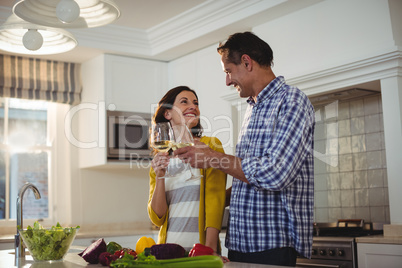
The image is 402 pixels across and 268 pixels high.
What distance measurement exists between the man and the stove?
1283mm

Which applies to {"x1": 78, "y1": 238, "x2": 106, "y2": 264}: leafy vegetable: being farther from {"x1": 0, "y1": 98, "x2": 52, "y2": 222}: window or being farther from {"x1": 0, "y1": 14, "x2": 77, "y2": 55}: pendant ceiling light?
{"x1": 0, "y1": 98, "x2": 52, "y2": 222}: window

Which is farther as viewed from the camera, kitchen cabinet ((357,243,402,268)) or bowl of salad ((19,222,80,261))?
kitchen cabinet ((357,243,402,268))

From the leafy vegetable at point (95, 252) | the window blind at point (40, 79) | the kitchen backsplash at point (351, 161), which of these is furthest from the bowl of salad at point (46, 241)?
the window blind at point (40, 79)

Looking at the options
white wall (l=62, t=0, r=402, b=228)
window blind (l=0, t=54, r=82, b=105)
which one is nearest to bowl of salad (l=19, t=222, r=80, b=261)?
white wall (l=62, t=0, r=402, b=228)

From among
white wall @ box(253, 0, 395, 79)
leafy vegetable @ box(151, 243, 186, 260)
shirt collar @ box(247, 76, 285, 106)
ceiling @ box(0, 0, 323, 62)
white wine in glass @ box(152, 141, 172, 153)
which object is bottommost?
leafy vegetable @ box(151, 243, 186, 260)

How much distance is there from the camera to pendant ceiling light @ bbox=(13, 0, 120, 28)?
1.87 m

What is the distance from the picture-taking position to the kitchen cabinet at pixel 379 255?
2.72 metres

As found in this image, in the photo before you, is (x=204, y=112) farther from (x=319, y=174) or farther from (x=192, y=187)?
(x=192, y=187)

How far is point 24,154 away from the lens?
185 inches

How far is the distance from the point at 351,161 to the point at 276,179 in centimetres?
212

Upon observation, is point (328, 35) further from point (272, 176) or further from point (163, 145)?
point (163, 145)

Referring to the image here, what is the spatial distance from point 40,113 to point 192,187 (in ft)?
10.2

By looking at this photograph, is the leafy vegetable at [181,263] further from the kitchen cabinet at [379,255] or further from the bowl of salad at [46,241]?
the kitchen cabinet at [379,255]

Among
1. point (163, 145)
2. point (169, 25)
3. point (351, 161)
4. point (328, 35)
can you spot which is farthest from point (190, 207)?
point (169, 25)
